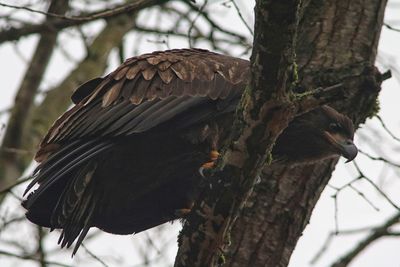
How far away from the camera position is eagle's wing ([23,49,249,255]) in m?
5.00

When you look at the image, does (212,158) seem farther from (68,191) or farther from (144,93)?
(68,191)

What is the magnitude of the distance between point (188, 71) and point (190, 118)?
46 centimetres

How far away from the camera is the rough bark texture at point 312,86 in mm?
4988

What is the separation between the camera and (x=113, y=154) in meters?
5.14

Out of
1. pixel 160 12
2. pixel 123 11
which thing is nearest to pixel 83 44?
pixel 160 12

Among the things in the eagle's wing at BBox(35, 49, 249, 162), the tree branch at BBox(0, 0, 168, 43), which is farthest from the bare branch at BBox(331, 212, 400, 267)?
the tree branch at BBox(0, 0, 168, 43)

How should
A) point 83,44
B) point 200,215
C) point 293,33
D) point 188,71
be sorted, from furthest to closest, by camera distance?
point 83,44, point 188,71, point 200,215, point 293,33

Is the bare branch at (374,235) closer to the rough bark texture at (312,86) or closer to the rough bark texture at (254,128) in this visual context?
the rough bark texture at (312,86)

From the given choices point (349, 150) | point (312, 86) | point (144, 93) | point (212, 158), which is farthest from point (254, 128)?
point (349, 150)

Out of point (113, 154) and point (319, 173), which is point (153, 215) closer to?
point (113, 154)

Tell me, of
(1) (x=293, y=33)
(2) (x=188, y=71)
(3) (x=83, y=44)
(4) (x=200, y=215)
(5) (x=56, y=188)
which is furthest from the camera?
(3) (x=83, y=44)

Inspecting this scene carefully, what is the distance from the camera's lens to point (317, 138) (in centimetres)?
555

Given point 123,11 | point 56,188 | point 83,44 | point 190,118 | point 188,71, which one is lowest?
point 56,188

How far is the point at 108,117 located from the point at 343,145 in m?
1.50
